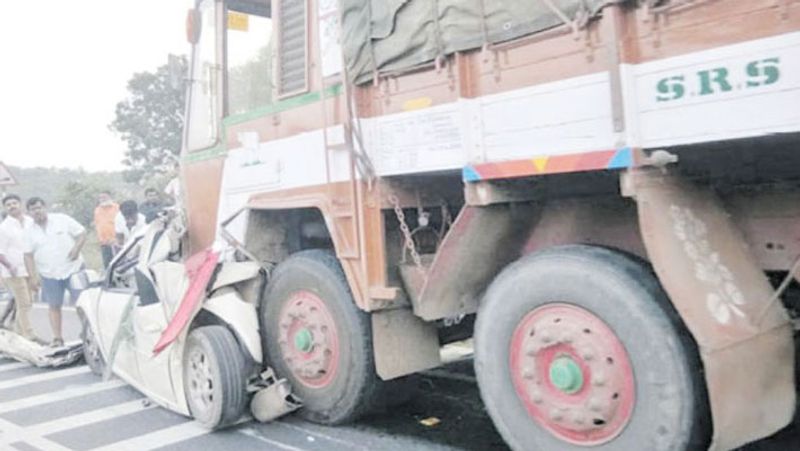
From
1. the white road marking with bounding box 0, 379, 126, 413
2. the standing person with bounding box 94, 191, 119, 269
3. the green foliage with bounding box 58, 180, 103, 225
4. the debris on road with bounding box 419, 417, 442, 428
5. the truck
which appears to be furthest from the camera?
the green foliage with bounding box 58, 180, 103, 225

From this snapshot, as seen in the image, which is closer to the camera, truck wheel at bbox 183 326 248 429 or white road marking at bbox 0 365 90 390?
truck wheel at bbox 183 326 248 429

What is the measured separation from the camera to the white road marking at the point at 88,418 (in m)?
4.70

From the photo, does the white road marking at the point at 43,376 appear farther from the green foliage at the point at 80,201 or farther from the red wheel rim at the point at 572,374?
the green foliage at the point at 80,201

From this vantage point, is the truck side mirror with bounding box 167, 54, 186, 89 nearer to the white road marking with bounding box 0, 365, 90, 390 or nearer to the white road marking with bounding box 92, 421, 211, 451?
the white road marking with bounding box 92, 421, 211, 451

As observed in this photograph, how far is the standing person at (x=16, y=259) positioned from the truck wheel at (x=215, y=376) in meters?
3.94

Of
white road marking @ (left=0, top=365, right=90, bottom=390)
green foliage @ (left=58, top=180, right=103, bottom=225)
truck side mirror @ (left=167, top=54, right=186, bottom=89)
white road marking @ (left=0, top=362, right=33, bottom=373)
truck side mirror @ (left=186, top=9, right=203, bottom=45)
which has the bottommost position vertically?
white road marking @ (left=0, top=365, right=90, bottom=390)

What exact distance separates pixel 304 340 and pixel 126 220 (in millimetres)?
6351

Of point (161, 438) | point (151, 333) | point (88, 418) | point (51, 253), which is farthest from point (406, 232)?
point (51, 253)

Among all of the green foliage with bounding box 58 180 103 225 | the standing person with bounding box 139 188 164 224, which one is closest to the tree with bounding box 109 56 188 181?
the green foliage with bounding box 58 180 103 225

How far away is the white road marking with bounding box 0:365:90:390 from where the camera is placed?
6.05 m

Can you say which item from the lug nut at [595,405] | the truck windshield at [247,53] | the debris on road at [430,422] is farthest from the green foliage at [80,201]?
the lug nut at [595,405]

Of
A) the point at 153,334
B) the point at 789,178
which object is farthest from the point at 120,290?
the point at 789,178

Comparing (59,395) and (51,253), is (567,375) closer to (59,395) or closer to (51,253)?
(59,395)

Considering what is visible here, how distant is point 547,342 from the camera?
2842 mm
